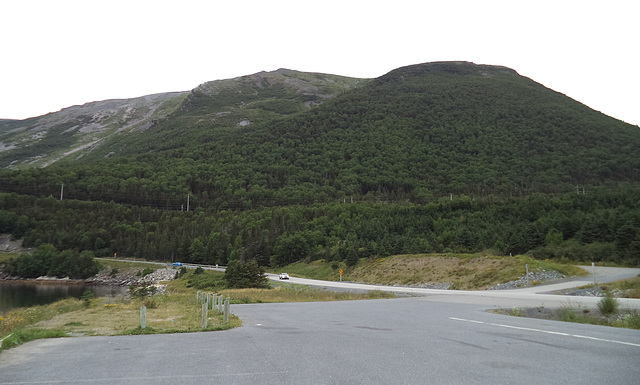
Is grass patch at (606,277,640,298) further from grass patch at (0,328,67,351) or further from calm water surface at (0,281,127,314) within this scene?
calm water surface at (0,281,127,314)

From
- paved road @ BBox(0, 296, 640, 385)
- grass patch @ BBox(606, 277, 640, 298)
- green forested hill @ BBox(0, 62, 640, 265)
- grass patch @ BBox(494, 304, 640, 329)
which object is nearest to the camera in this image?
paved road @ BBox(0, 296, 640, 385)

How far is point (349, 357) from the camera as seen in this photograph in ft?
23.9

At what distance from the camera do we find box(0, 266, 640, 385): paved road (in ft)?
19.2

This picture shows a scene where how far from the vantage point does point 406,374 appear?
5.94m

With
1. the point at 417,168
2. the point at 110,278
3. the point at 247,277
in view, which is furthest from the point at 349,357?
the point at 417,168

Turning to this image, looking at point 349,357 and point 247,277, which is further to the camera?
point 247,277

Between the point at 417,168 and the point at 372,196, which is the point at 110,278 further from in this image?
the point at 417,168

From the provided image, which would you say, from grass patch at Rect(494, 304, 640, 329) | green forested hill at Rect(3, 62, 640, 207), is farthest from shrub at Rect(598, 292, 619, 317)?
green forested hill at Rect(3, 62, 640, 207)

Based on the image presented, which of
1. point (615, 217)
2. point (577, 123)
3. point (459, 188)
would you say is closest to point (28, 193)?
point (459, 188)

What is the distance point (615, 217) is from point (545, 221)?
26.7 ft

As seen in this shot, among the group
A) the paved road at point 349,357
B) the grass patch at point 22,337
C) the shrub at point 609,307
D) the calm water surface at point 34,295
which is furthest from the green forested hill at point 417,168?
the grass patch at point 22,337

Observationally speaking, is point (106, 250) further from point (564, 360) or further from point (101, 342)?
point (564, 360)

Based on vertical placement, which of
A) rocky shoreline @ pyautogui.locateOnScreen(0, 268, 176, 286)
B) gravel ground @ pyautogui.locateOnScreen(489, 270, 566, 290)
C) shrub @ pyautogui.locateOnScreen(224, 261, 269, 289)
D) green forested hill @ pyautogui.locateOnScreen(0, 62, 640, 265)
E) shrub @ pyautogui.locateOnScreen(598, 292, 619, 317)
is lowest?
rocky shoreline @ pyautogui.locateOnScreen(0, 268, 176, 286)

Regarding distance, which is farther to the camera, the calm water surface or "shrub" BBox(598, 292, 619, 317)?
the calm water surface
